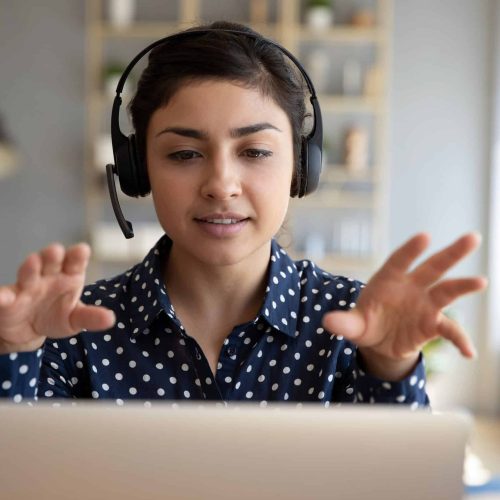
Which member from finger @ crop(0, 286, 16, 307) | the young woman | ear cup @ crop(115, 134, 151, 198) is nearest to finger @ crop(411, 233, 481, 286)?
the young woman

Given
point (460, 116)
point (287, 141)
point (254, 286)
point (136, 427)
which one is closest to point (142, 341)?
point (254, 286)

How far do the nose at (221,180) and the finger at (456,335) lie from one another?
1.25 feet

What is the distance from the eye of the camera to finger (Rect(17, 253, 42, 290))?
0.89m

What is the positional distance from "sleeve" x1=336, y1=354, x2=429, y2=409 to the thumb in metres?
0.10

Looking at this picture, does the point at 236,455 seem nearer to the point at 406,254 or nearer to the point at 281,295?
the point at 406,254

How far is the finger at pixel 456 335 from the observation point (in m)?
0.88

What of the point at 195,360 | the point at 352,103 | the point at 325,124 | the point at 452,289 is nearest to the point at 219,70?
the point at 195,360

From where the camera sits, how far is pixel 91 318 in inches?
35.0

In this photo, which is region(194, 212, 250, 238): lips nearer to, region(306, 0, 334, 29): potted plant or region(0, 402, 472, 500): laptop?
region(0, 402, 472, 500): laptop

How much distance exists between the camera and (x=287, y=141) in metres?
1.28

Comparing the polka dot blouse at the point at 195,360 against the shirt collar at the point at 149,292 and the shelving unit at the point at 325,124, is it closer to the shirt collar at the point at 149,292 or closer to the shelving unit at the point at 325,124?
the shirt collar at the point at 149,292

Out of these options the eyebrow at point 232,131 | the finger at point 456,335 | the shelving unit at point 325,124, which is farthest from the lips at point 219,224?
the shelving unit at point 325,124

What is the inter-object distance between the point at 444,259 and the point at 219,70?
495 millimetres

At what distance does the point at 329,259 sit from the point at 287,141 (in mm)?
3611
